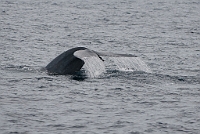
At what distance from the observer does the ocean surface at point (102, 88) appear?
13930mm

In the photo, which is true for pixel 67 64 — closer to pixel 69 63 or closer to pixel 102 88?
pixel 69 63

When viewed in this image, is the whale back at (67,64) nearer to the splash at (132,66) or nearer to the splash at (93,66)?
the splash at (93,66)

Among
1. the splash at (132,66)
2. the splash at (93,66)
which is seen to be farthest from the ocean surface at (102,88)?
the splash at (132,66)

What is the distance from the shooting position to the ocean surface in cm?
1393

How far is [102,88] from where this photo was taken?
685 inches

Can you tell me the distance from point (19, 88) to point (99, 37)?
53.8ft

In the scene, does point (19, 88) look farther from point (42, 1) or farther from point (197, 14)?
point (42, 1)

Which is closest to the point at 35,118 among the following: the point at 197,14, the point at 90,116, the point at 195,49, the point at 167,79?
the point at 90,116

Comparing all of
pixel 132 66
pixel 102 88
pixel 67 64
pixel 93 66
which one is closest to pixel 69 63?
pixel 67 64

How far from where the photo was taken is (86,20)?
44.1 m

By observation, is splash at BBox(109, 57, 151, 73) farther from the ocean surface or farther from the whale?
the whale

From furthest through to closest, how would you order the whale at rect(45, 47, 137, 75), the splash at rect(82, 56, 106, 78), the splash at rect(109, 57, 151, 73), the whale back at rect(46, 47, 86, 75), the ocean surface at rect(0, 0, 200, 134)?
the splash at rect(109, 57, 151, 73)
the whale back at rect(46, 47, 86, 75)
the whale at rect(45, 47, 137, 75)
the splash at rect(82, 56, 106, 78)
the ocean surface at rect(0, 0, 200, 134)

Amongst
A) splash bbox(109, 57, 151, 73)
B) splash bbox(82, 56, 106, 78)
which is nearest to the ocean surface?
splash bbox(82, 56, 106, 78)

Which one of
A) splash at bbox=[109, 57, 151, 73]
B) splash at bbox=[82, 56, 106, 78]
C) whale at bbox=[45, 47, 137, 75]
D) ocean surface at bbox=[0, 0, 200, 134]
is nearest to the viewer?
ocean surface at bbox=[0, 0, 200, 134]
